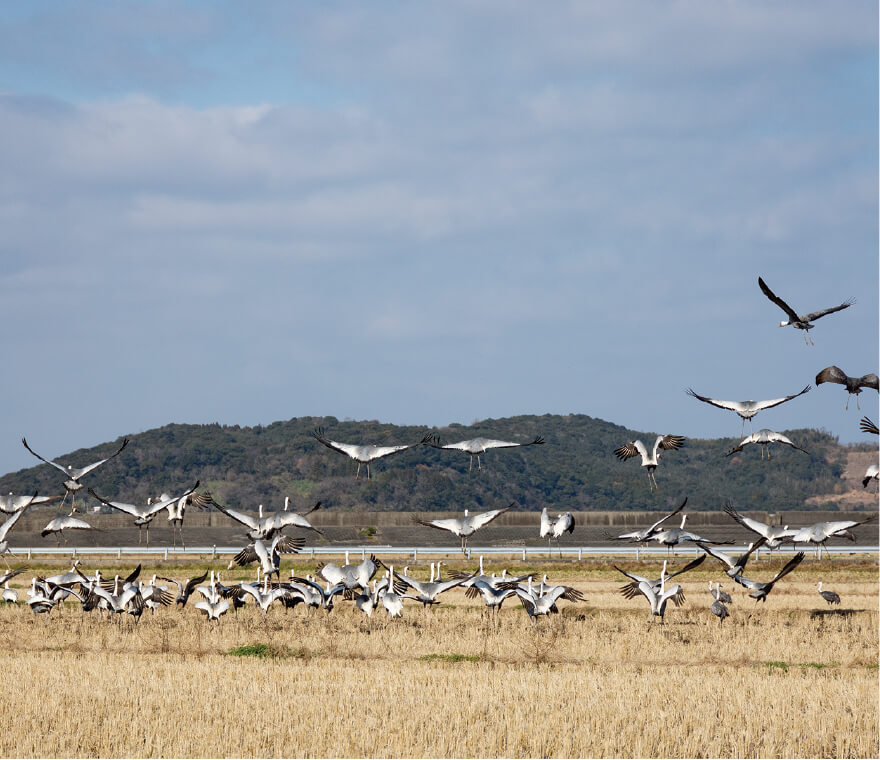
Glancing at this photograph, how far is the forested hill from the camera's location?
112m

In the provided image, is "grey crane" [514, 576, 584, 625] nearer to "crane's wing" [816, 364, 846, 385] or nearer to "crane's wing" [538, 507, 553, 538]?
"crane's wing" [538, 507, 553, 538]

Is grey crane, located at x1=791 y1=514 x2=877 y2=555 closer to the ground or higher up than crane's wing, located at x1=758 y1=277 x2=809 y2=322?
closer to the ground

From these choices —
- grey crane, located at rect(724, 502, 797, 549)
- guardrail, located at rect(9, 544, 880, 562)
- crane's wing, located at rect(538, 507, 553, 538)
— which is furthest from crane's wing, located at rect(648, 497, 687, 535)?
guardrail, located at rect(9, 544, 880, 562)

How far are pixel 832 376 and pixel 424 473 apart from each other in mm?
102276

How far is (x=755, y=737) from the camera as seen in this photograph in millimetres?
13562

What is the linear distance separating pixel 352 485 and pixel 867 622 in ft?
286

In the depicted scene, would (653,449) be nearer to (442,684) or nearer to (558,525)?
(442,684)

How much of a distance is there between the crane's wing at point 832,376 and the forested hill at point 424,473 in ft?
305

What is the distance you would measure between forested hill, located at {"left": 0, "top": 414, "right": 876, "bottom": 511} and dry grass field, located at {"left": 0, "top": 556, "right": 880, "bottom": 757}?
81378 millimetres

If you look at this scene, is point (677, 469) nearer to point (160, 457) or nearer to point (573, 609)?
point (160, 457)

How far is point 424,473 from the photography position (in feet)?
375

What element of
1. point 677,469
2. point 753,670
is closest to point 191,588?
point 753,670

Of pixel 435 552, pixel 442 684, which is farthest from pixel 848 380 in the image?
pixel 435 552

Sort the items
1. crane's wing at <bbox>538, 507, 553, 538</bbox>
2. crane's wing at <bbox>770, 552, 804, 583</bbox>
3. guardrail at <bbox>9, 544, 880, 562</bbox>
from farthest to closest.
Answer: guardrail at <bbox>9, 544, 880, 562</bbox> → crane's wing at <bbox>538, 507, 553, 538</bbox> → crane's wing at <bbox>770, 552, 804, 583</bbox>
